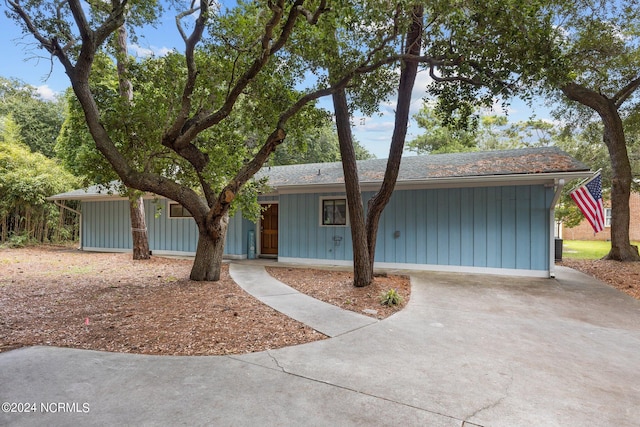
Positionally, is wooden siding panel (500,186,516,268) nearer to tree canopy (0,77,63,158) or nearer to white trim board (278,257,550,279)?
white trim board (278,257,550,279)

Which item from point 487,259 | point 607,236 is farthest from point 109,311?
point 607,236

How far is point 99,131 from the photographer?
5855 mm

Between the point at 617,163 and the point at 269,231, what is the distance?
35.8 ft

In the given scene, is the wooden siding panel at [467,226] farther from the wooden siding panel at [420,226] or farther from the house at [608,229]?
the house at [608,229]

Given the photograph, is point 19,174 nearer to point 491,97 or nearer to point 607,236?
point 491,97

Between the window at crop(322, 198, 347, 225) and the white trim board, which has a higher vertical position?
the window at crop(322, 198, 347, 225)

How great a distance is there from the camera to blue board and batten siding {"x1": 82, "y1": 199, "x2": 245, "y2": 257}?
37.2ft

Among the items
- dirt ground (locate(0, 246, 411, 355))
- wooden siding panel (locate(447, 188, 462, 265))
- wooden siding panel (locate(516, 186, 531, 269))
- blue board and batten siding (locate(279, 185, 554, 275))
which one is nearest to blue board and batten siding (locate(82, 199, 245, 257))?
blue board and batten siding (locate(279, 185, 554, 275))

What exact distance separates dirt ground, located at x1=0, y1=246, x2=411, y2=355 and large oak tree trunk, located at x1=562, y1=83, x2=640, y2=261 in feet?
25.8

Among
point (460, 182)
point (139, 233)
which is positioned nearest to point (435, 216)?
point (460, 182)

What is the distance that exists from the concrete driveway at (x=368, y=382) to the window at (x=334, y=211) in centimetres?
549

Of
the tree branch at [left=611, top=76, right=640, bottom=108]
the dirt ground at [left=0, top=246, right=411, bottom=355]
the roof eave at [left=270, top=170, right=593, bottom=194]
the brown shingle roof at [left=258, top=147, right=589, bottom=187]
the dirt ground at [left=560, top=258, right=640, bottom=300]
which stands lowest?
the dirt ground at [left=560, top=258, right=640, bottom=300]

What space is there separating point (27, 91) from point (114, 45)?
Result: 25.8 metres

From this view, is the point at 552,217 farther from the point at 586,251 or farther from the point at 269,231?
the point at 586,251
